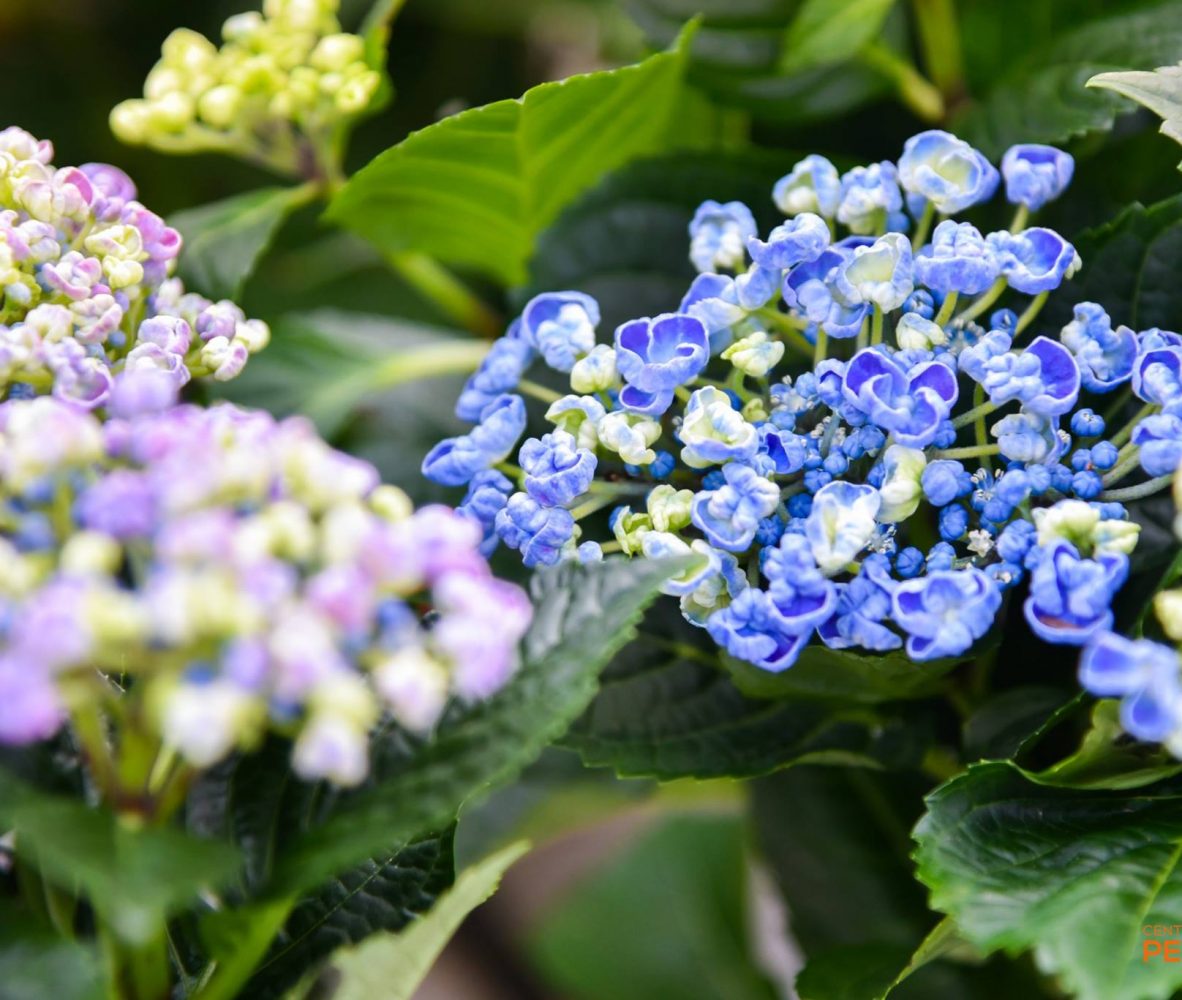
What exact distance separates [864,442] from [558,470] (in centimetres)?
14

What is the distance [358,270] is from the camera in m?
1.41

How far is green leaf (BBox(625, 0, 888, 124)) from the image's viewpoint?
0.90 m

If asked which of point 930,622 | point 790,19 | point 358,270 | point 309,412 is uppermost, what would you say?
point 790,19

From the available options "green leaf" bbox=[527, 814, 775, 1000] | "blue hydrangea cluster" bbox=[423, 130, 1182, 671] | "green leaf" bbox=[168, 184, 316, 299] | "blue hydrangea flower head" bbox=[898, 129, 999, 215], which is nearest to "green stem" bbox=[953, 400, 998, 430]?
"blue hydrangea cluster" bbox=[423, 130, 1182, 671]

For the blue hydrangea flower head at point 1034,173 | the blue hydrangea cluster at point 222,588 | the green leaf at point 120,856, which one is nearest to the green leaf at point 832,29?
the blue hydrangea flower head at point 1034,173

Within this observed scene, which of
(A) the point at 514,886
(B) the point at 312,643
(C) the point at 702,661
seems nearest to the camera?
(B) the point at 312,643

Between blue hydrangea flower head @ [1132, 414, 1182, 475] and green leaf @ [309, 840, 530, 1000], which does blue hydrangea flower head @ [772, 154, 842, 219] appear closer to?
blue hydrangea flower head @ [1132, 414, 1182, 475]

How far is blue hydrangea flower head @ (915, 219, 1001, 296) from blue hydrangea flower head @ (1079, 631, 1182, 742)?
0.18 meters

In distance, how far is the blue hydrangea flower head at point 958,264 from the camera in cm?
59

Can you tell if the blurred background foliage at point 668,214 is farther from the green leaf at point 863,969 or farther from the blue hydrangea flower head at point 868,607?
the blue hydrangea flower head at point 868,607

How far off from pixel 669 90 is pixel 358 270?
0.62 m

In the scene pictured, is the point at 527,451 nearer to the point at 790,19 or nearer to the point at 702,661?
the point at 702,661

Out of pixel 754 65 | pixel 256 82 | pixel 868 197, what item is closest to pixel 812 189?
pixel 868 197

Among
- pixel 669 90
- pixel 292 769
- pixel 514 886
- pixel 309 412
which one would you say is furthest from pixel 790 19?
pixel 514 886
